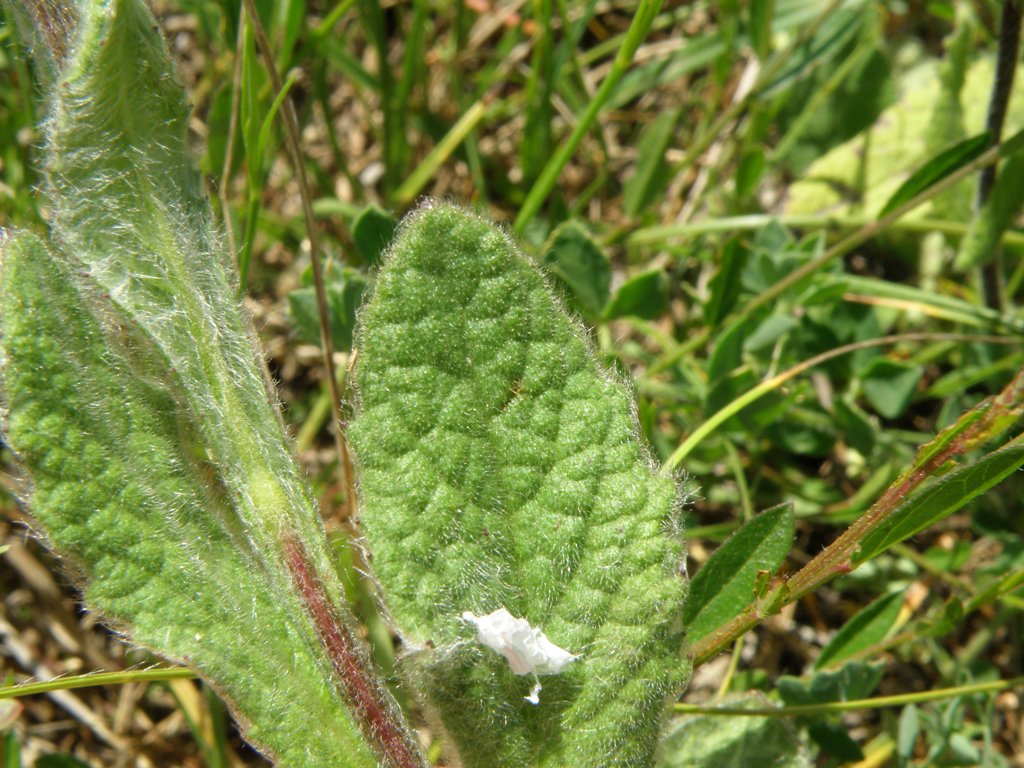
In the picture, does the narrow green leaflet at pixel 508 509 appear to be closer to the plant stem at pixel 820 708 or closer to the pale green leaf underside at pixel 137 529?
the pale green leaf underside at pixel 137 529

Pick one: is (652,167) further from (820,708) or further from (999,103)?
(820,708)

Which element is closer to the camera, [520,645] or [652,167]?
[520,645]

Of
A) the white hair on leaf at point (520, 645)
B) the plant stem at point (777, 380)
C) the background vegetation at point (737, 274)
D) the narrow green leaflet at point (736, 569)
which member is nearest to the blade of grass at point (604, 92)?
the background vegetation at point (737, 274)

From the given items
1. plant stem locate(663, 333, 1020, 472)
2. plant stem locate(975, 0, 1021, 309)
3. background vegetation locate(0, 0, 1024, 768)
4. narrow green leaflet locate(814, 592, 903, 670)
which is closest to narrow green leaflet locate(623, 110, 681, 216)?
background vegetation locate(0, 0, 1024, 768)

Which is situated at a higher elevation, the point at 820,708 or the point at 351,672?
the point at 351,672

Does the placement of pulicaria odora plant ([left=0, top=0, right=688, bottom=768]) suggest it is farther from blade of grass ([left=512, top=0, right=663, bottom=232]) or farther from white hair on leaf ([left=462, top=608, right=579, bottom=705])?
blade of grass ([left=512, top=0, right=663, bottom=232])

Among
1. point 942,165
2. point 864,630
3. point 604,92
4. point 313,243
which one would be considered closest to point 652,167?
point 604,92

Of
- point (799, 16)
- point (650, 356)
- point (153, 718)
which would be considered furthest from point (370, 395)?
point (799, 16)
